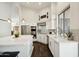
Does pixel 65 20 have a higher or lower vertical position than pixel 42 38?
higher

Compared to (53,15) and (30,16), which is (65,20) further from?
(30,16)

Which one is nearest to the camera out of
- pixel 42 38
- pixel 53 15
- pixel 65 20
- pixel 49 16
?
pixel 65 20

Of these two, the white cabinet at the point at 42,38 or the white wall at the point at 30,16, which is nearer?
the white cabinet at the point at 42,38

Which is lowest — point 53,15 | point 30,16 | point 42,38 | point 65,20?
point 42,38

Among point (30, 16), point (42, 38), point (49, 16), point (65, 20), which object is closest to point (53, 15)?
point (49, 16)

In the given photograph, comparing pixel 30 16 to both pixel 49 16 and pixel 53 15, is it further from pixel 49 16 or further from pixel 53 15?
pixel 53 15

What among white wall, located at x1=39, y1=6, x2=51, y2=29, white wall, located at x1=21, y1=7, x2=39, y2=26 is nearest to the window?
white wall, located at x1=39, y1=6, x2=51, y2=29

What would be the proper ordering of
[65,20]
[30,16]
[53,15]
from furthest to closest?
[30,16]
[53,15]
[65,20]

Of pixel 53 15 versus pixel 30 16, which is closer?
pixel 53 15

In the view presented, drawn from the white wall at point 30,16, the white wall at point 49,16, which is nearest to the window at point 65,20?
the white wall at point 49,16

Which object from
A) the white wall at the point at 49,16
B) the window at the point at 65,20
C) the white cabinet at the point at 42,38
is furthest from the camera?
the white cabinet at the point at 42,38

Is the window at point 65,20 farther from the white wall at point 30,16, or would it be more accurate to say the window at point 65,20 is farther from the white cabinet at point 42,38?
the white wall at point 30,16

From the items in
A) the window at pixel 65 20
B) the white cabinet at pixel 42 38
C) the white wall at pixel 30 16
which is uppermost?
the white wall at pixel 30 16

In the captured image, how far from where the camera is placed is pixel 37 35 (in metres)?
9.23
